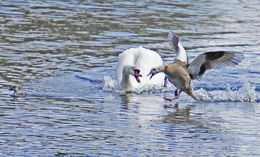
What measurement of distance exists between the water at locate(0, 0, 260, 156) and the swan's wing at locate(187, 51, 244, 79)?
0.36 m

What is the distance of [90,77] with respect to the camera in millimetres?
13156

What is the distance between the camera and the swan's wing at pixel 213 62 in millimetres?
11445

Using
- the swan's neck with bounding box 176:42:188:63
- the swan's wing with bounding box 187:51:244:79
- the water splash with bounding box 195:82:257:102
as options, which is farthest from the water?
the swan's neck with bounding box 176:42:188:63

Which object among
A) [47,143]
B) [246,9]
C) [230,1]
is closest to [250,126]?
[47,143]

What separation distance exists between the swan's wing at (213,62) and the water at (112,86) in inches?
14.2

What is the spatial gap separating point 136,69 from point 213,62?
142 cm

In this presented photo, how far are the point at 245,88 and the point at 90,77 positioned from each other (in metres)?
2.89

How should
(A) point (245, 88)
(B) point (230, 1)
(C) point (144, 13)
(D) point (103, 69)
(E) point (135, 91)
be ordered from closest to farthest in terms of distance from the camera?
(A) point (245, 88) → (E) point (135, 91) → (D) point (103, 69) → (C) point (144, 13) → (B) point (230, 1)

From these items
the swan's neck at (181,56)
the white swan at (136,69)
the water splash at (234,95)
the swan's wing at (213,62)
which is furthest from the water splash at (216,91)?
the swan's neck at (181,56)

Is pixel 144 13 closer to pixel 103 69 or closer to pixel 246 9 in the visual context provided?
pixel 246 9

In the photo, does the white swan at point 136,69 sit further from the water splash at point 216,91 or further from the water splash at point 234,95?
the water splash at point 234,95

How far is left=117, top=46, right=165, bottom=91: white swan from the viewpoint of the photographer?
40.8 feet

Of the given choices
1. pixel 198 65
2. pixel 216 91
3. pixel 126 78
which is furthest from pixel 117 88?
pixel 198 65

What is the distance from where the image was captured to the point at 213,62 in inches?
454
